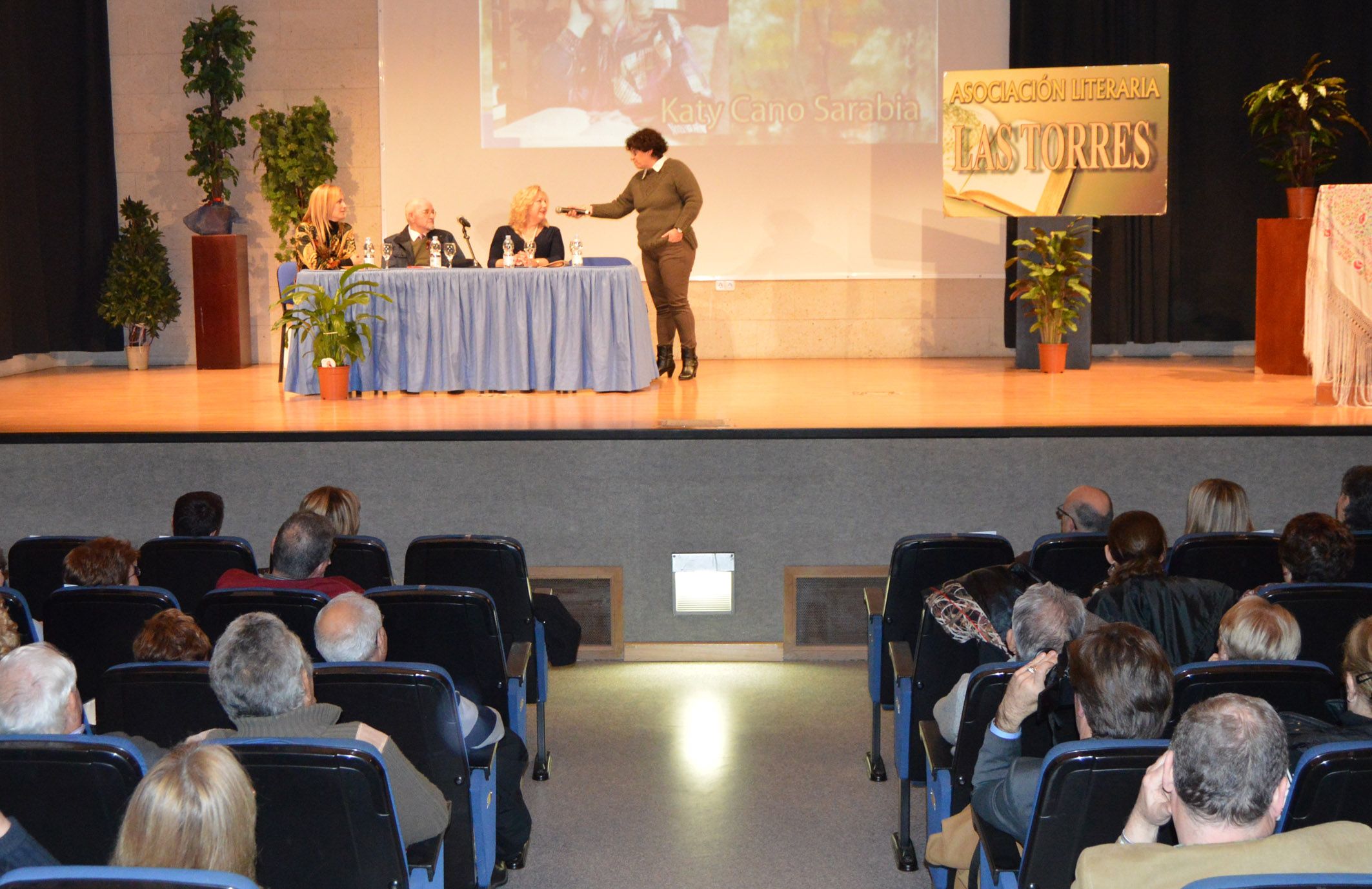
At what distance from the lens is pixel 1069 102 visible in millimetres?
8344

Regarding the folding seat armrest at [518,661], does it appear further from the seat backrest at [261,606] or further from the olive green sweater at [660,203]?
the olive green sweater at [660,203]

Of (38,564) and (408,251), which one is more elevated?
(408,251)

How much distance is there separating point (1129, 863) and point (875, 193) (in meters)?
9.01

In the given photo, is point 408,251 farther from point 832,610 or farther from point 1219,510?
point 1219,510

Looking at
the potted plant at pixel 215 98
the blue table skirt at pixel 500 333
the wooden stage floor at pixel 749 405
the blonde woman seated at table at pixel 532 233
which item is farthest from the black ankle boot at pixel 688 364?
the potted plant at pixel 215 98

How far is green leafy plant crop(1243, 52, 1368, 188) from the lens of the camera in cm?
824

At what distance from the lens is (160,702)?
2617mm

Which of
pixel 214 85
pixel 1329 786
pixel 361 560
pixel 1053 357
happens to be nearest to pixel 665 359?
pixel 1053 357

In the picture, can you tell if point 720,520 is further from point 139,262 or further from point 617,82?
point 139,262

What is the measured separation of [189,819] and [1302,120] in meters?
8.37

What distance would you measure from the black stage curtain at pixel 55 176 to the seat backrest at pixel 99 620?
7004 mm

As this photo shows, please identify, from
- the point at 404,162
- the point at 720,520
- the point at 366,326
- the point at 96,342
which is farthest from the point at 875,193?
the point at 96,342

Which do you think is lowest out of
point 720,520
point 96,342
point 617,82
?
point 720,520

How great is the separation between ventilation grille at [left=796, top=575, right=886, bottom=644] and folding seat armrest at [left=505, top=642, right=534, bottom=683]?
1.92 meters
